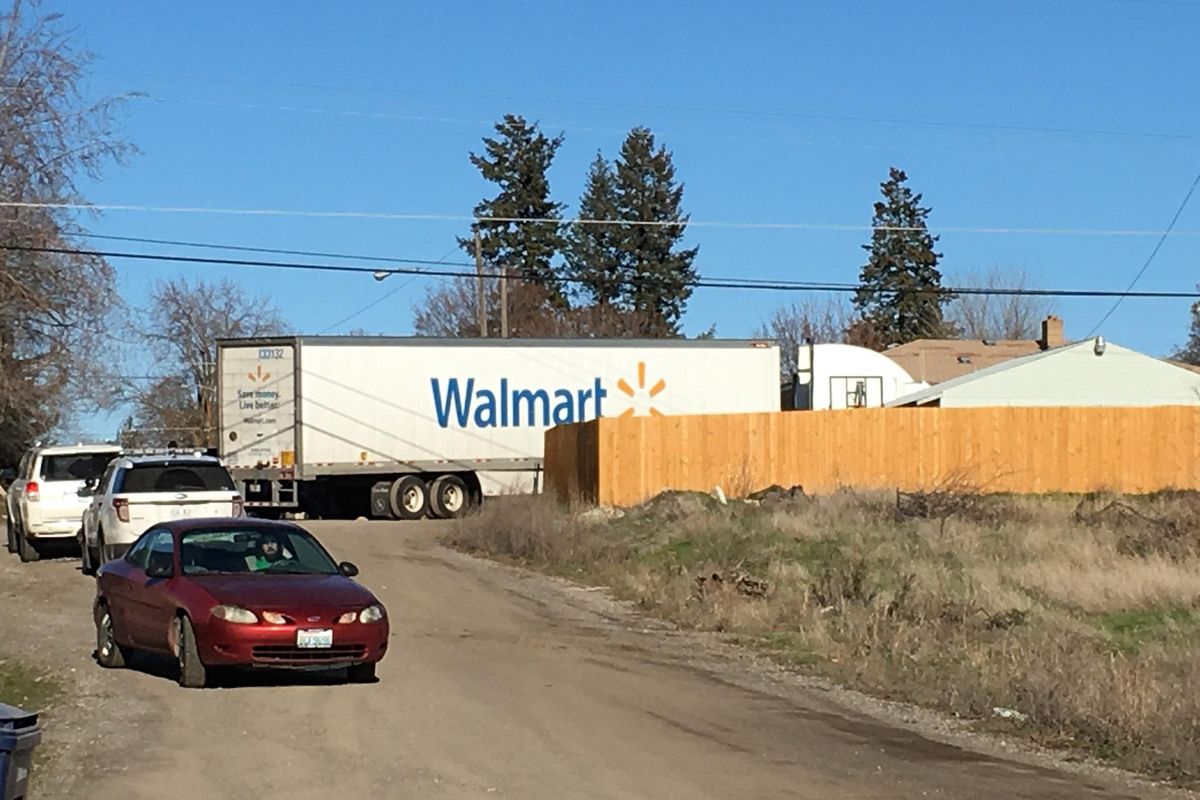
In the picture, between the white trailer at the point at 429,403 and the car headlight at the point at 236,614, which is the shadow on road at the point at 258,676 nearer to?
the car headlight at the point at 236,614

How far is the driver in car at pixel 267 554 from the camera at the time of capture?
1502 centimetres

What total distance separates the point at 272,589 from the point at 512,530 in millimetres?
15465

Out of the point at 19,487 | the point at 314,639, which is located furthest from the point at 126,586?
the point at 19,487

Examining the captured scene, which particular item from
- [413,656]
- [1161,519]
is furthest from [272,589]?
[1161,519]

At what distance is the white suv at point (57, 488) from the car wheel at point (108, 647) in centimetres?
1143

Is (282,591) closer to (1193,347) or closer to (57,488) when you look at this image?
(57,488)

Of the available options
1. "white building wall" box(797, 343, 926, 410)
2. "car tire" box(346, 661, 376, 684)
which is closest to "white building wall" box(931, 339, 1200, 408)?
"white building wall" box(797, 343, 926, 410)

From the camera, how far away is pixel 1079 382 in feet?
179

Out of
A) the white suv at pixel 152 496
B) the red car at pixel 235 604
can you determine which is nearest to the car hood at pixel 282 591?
the red car at pixel 235 604

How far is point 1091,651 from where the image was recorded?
15.6 meters

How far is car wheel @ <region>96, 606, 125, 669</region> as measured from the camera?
50.2ft

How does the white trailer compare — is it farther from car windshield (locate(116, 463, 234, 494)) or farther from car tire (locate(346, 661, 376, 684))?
car tire (locate(346, 661, 376, 684))

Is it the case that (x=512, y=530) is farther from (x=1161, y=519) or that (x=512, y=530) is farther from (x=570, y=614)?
(x=1161, y=519)

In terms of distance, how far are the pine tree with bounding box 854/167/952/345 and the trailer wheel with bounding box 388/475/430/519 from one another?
49.2 metres
